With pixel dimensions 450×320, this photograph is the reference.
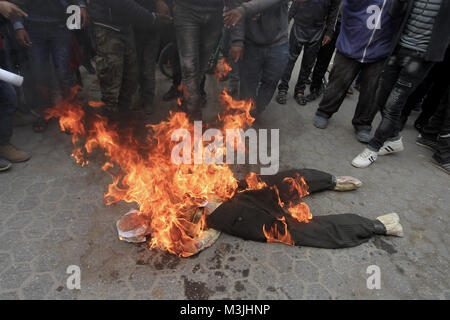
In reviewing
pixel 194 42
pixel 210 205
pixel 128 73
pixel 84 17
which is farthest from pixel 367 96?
pixel 84 17

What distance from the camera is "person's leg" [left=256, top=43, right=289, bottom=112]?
15.1 ft

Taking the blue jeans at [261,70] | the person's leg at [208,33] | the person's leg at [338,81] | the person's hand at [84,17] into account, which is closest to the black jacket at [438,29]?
the person's leg at [338,81]

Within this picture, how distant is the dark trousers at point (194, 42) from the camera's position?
4.06 metres

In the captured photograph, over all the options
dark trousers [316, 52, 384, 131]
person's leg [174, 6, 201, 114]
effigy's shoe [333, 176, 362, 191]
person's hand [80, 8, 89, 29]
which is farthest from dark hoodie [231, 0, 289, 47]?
effigy's shoe [333, 176, 362, 191]

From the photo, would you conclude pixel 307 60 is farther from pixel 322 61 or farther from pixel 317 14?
pixel 317 14

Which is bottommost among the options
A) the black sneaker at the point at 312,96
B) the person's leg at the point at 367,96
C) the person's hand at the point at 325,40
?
the black sneaker at the point at 312,96

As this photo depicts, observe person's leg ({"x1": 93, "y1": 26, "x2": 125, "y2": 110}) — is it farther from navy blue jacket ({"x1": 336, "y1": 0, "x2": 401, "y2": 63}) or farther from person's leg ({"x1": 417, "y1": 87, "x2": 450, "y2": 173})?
person's leg ({"x1": 417, "y1": 87, "x2": 450, "y2": 173})

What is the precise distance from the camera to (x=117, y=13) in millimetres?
3811

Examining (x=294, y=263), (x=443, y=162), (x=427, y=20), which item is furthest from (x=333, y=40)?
(x=294, y=263)

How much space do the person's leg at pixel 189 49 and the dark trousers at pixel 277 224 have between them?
2021 mm

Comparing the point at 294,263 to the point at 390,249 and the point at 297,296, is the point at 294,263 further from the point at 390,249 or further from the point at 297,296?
the point at 390,249

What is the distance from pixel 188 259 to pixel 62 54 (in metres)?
3.77

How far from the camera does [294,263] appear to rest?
2850mm

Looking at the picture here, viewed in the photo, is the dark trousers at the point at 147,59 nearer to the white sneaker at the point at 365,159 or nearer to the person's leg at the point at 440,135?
the white sneaker at the point at 365,159
